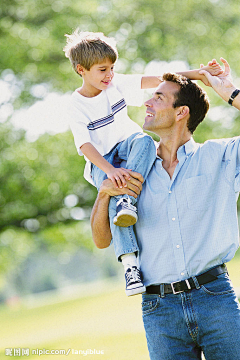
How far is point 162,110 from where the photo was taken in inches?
123

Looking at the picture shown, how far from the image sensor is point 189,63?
978cm

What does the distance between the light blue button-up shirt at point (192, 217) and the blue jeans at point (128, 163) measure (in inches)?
3.6

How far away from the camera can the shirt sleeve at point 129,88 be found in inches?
137

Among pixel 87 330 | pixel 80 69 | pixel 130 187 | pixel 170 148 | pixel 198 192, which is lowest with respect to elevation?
pixel 198 192

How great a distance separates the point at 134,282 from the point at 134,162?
753 mm

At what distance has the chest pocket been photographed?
276cm

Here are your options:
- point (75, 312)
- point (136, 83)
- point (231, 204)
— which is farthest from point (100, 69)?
point (75, 312)

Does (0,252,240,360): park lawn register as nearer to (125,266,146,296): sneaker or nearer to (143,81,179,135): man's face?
(125,266,146,296): sneaker

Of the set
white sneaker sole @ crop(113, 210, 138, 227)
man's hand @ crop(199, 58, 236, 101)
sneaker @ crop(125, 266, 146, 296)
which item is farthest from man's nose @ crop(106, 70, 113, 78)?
sneaker @ crop(125, 266, 146, 296)

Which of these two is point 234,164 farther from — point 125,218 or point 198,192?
point 125,218

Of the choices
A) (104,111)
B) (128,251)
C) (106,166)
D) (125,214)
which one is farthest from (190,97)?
(128,251)

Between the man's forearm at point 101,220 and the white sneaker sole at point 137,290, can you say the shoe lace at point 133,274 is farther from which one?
the man's forearm at point 101,220

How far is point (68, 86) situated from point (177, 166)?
22.7ft

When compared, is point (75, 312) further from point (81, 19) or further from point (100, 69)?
point (100, 69)
